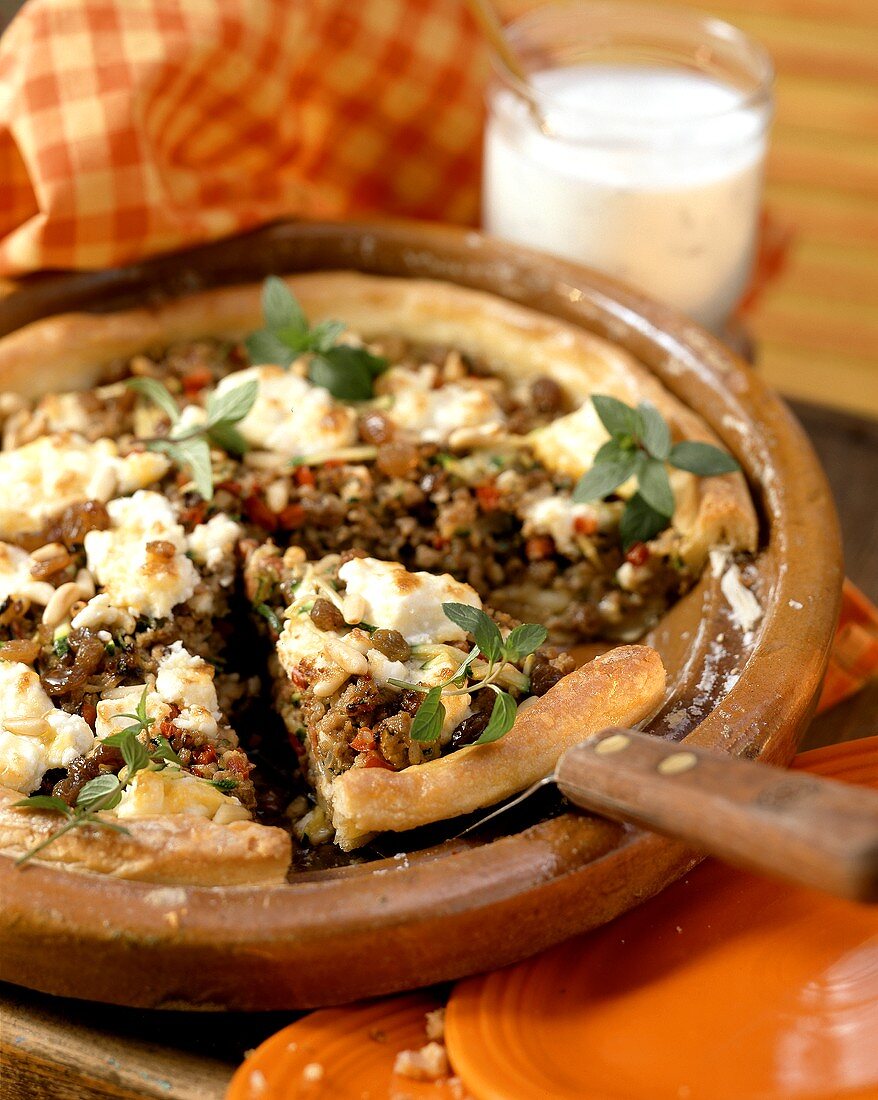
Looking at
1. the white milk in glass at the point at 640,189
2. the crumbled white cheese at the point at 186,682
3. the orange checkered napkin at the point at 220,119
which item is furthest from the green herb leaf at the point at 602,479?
the orange checkered napkin at the point at 220,119

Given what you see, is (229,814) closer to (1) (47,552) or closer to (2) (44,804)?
(2) (44,804)

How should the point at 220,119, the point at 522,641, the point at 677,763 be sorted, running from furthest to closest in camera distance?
the point at 220,119 → the point at 522,641 → the point at 677,763

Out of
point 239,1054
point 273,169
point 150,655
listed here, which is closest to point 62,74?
point 273,169

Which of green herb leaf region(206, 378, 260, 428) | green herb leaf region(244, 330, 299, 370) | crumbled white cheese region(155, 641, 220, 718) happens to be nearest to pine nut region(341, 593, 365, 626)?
crumbled white cheese region(155, 641, 220, 718)

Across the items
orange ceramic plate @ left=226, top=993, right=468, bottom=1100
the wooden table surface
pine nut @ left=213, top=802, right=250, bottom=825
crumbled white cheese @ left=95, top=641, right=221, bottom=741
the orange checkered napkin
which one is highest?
the orange checkered napkin

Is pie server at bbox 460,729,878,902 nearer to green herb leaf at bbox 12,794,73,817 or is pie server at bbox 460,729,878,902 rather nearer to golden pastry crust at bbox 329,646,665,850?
golden pastry crust at bbox 329,646,665,850

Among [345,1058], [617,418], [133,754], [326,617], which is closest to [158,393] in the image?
[326,617]
